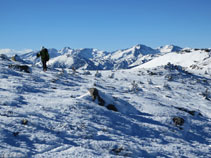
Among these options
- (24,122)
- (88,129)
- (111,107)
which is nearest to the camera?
(24,122)

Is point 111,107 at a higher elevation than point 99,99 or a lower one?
lower

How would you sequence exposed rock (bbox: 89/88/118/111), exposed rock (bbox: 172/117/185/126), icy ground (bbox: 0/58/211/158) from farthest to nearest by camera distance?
exposed rock (bbox: 89/88/118/111)
exposed rock (bbox: 172/117/185/126)
icy ground (bbox: 0/58/211/158)

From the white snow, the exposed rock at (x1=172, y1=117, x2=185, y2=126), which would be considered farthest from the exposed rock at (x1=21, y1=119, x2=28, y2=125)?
the exposed rock at (x1=172, y1=117, x2=185, y2=126)

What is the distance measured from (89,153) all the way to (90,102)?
7.28 meters

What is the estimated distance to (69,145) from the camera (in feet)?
34.9

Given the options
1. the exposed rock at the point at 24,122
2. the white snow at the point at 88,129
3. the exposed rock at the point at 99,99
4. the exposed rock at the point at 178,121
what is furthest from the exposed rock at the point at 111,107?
the exposed rock at the point at 24,122

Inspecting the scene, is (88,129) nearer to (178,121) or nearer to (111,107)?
(111,107)

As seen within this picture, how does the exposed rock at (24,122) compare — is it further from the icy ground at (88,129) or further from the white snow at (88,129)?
the white snow at (88,129)

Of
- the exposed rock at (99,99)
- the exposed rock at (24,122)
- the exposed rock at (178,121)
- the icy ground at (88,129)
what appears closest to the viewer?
the icy ground at (88,129)

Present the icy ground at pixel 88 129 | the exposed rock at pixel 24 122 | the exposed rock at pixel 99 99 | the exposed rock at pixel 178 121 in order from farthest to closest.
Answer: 1. the exposed rock at pixel 99 99
2. the exposed rock at pixel 178 121
3. the exposed rock at pixel 24 122
4. the icy ground at pixel 88 129

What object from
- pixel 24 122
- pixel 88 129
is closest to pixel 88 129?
pixel 88 129

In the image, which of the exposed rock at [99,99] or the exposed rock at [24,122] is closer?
the exposed rock at [24,122]

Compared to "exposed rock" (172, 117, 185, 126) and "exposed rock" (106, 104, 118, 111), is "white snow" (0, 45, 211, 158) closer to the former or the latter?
"exposed rock" (172, 117, 185, 126)

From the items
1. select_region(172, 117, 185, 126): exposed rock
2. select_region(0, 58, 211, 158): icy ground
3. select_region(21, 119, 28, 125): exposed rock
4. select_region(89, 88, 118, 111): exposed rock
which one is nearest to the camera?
select_region(0, 58, 211, 158): icy ground
